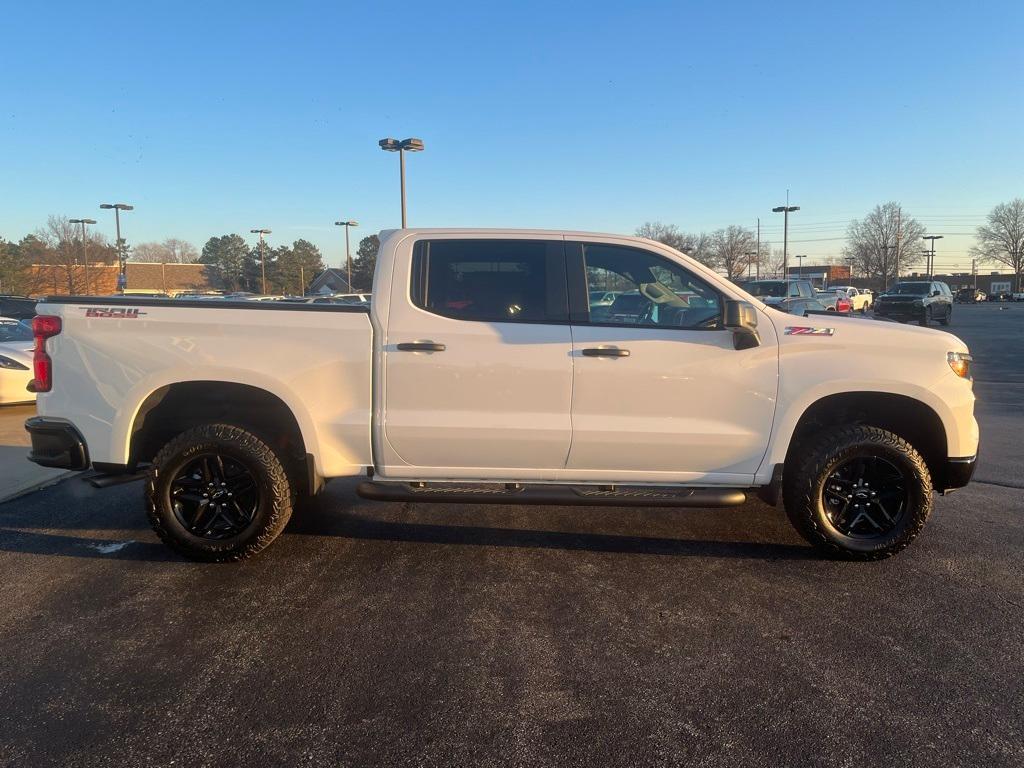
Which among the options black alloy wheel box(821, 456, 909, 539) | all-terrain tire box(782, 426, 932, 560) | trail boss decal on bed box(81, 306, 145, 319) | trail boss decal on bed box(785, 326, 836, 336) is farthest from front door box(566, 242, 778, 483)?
trail boss decal on bed box(81, 306, 145, 319)

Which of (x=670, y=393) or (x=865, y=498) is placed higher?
(x=670, y=393)

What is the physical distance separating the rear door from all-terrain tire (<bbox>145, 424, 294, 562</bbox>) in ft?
2.29

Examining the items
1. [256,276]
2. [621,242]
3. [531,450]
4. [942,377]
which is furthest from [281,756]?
[256,276]

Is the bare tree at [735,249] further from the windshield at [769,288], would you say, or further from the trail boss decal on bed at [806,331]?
the trail boss decal on bed at [806,331]

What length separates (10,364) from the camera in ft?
31.7

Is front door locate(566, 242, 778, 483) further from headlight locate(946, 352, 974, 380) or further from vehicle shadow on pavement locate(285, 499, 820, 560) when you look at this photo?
headlight locate(946, 352, 974, 380)

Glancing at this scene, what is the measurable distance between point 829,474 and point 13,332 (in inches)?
488

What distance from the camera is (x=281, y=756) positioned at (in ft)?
8.32

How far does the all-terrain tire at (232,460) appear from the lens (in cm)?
416

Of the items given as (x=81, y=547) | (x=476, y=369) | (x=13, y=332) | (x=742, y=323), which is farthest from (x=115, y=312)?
(x=13, y=332)

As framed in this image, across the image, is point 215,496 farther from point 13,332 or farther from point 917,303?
point 917,303

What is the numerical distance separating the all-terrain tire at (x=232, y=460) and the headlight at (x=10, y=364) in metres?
7.18

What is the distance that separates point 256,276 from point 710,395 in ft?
226

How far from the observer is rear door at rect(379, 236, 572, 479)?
4051 millimetres
